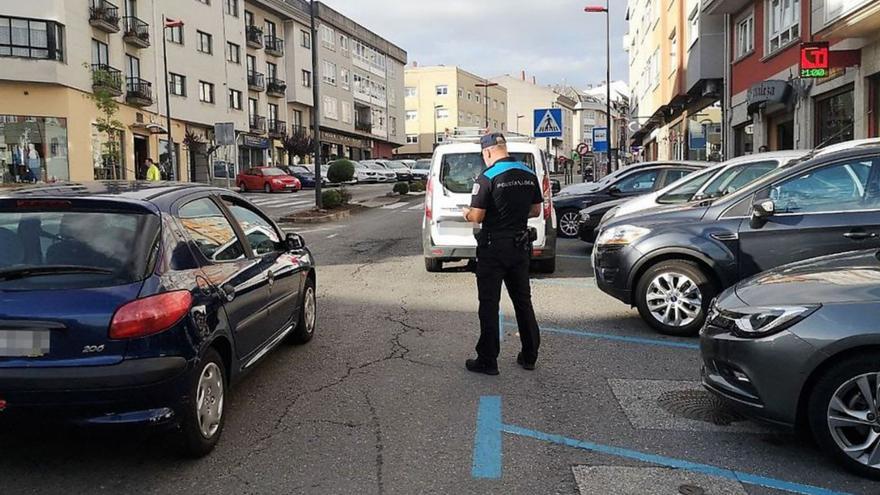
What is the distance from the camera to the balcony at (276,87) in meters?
53.6

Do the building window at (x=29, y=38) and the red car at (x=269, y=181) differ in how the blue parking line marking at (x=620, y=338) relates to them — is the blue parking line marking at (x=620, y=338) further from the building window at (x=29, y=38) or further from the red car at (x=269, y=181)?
the red car at (x=269, y=181)

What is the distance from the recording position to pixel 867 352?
3.78m

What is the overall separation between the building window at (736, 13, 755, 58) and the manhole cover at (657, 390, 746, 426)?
1861cm

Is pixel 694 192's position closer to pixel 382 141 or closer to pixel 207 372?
pixel 207 372

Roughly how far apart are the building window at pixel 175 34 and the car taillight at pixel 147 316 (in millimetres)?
40738

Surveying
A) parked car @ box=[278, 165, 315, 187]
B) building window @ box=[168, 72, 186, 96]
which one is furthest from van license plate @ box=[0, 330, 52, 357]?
building window @ box=[168, 72, 186, 96]

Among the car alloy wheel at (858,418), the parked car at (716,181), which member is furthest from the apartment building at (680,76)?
the car alloy wheel at (858,418)

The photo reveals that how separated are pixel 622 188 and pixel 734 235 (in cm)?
779

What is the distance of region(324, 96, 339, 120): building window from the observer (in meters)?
62.2

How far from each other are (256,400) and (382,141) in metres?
74.5

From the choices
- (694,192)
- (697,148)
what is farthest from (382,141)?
(694,192)

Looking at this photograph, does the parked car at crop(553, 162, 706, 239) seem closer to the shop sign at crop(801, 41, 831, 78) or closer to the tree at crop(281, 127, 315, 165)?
the shop sign at crop(801, 41, 831, 78)

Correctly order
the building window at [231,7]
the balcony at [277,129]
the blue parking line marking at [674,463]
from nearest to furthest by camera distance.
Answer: the blue parking line marking at [674,463], the building window at [231,7], the balcony at [277,129]

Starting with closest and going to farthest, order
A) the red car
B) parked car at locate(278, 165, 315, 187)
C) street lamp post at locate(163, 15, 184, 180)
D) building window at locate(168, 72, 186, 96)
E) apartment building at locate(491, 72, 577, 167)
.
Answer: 1. street lamp post at locate(163, 15, 184, 180)
2. the red car
3. building window at locate(168, 72, 186, 96)
4. parked car at locate(278, 165, 315, 187)
5. apartment building at locate(491, 72, 577, 167)
